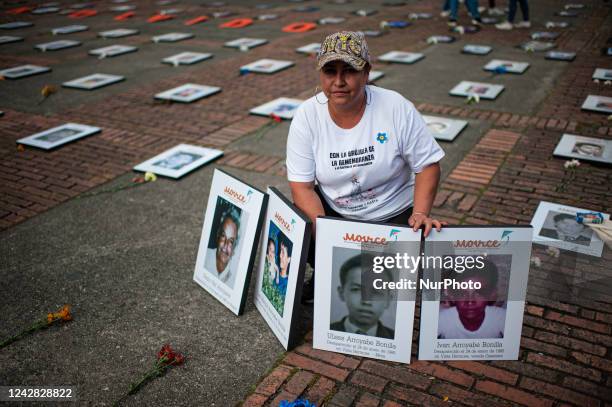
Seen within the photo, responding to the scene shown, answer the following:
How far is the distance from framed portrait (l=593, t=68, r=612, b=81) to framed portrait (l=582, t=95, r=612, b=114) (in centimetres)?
91

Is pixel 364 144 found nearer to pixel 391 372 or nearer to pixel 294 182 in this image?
pixel 294 182

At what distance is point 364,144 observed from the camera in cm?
262

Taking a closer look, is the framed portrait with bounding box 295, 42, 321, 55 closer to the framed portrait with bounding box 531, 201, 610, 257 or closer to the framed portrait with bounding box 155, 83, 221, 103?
the framed portrait with bounding box 155, 83, 221, 103

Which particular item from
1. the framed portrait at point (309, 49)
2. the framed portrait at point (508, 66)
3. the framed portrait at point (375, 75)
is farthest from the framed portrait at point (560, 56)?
the framed portrait at point (309, 49)

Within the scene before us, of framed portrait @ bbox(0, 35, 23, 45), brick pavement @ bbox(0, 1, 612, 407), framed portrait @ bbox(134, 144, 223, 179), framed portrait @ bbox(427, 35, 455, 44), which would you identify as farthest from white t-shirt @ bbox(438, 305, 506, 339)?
framed portrait @ bbox(0, 35, 23, 45)

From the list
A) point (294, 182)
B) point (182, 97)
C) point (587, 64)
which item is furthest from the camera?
point (587, 64)

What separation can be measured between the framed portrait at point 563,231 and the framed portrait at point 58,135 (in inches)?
194

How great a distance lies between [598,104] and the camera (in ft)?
19.7

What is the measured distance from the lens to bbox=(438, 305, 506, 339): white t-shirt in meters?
2.47

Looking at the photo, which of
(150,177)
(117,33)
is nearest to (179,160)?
(150,177)

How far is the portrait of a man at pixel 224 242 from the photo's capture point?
301 centimetres

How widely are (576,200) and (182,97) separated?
514cm

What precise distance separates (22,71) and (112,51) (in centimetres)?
181

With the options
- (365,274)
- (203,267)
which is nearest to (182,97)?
(203,267)
